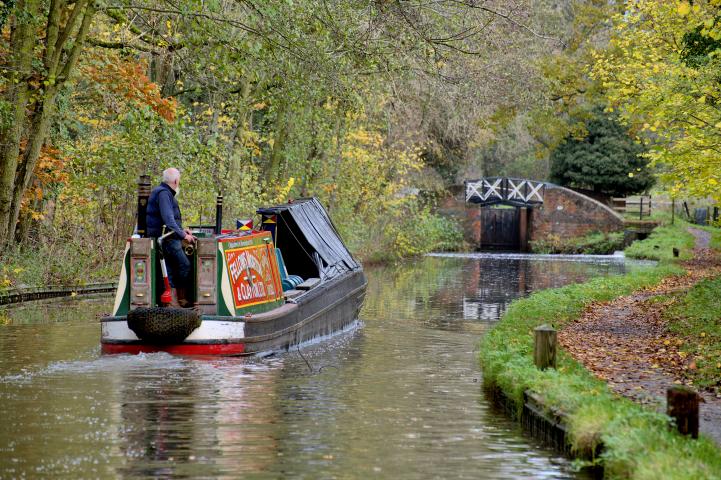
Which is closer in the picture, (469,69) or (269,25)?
(269,25)

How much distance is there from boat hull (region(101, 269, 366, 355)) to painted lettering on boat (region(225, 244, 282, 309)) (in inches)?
9.5

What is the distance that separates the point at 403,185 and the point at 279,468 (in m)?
31.3

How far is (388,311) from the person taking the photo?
905 inches

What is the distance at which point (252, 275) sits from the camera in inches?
617

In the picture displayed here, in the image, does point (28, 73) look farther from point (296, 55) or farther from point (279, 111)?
point (279, 111)

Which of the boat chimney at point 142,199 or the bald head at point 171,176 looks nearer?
the bald head at point 171,176

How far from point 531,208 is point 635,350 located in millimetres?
39483

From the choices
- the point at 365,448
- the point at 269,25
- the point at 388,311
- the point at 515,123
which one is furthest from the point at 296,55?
the point at 515,123

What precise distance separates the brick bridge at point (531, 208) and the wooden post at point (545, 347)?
41108 mm

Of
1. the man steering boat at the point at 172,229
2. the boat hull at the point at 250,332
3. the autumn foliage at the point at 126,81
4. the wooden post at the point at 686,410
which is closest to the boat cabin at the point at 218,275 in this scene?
the man steering boat at the point at 172,229

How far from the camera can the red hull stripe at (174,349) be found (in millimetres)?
14484

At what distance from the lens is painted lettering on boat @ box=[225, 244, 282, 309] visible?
15273 millimetres

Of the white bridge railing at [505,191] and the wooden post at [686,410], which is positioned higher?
the white bridge railing at [505,191]

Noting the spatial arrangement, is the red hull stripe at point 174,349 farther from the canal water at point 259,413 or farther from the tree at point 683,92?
the tree at point 683,92
